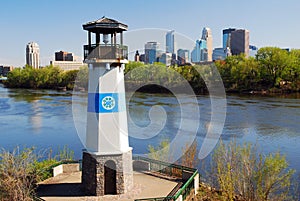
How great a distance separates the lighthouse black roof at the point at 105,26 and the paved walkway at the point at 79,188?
243 inches

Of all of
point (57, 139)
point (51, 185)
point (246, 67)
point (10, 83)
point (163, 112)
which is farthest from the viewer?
point (10, 83)

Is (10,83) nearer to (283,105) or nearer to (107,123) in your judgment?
(283,105)

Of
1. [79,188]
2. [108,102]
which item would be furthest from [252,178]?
[79,188]

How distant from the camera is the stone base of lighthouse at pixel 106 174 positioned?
12453 millimetres

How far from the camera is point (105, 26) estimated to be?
467 inches

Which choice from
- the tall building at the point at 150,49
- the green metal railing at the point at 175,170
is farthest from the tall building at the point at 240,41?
the green metal railing at the point at 175,170

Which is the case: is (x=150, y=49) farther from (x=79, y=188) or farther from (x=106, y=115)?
(x=79, y=188)

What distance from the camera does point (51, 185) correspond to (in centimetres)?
1374

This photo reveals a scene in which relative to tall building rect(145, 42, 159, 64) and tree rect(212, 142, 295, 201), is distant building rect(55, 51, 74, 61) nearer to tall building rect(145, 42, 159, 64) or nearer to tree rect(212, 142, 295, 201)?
tall building rect(145, 42, 159, 64)

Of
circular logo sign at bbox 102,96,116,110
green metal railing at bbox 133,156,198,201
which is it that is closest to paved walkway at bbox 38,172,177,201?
green metal railing at bbox 133,156,198,201

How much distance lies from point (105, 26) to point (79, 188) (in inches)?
253

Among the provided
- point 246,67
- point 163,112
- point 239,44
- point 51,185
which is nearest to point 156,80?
point 246,67

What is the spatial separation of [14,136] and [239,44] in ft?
424

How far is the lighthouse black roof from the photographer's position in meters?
11.8
